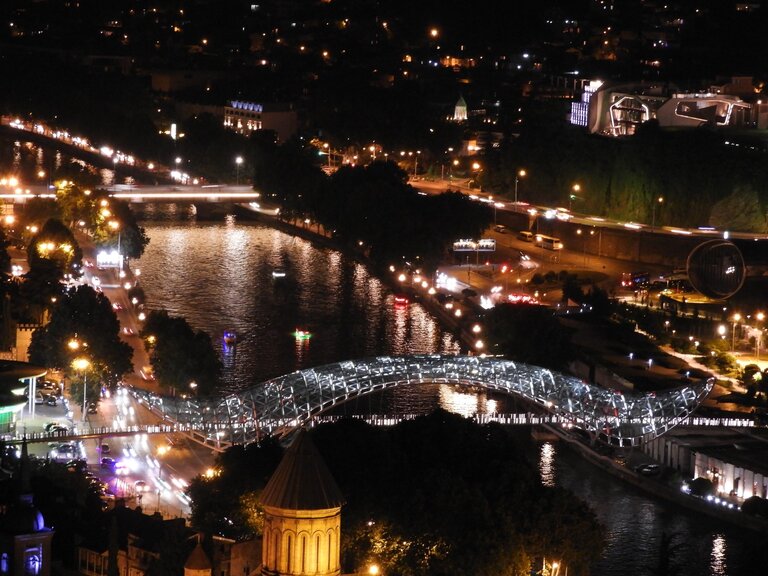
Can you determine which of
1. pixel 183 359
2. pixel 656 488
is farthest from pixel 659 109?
pixel 656 488

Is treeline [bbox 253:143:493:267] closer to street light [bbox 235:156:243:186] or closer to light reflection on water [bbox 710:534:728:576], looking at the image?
street light [bbox 235:156:243:186]

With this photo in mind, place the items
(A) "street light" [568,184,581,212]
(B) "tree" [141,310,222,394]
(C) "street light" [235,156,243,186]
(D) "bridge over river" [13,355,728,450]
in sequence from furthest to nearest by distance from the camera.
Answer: (C) "street light" [235,156,243,186]
(A) "street light" [568,184,581,212]
(B) "tree" [141,310,222,394]
(D) "bridge over river" [13,355,728,450]

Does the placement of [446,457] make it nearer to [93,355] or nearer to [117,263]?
[93,355]

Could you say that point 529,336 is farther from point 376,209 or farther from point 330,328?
point 376,209

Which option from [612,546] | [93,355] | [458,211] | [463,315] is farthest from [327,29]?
[612,546]

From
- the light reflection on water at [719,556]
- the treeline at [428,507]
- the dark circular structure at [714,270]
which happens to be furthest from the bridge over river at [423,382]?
the dark circular structure at [714,270]

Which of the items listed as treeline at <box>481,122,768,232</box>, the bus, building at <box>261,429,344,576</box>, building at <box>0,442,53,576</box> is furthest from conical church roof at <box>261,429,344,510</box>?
treeline at <box>481,122,768,232</box>

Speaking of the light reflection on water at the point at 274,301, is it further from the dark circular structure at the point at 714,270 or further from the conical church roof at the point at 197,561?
the conical church roof at the point at 197,561
